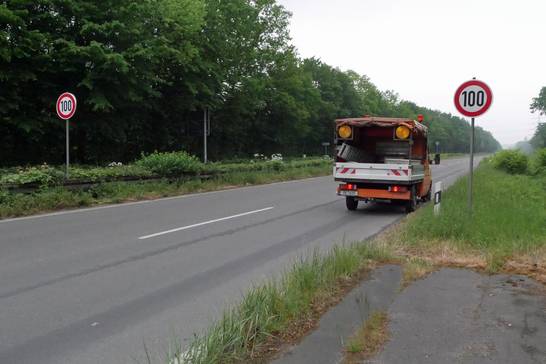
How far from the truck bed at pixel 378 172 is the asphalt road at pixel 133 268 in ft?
3.31

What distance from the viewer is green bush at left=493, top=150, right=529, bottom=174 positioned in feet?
137

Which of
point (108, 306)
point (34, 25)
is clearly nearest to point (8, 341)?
point (108, 306)

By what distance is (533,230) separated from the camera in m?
8.56

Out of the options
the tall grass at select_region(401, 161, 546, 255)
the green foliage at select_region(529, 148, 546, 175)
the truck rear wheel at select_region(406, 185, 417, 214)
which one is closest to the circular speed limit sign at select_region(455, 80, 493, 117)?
the tall grass at select_region(401, 161, 546, 255)

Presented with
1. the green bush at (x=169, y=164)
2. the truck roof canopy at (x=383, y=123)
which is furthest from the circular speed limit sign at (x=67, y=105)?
the truck roof canopy at (x=383, y=123)

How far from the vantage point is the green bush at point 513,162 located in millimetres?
41644

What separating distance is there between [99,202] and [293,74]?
133 feet

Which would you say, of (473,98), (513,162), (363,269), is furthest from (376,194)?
(513,162)

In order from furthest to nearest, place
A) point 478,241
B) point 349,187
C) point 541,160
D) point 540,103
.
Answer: point 540,103 → point 541,160 → point 349,187 → point 478,241

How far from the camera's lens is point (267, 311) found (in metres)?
4.17

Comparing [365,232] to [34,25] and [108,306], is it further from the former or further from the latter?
[34,25]

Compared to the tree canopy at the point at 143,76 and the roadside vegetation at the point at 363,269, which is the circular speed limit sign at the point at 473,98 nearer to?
the roadside vegetation at the point at 363,269

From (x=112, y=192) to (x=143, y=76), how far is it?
10.3 meters

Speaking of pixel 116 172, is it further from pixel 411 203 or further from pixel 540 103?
pixel 540 103
